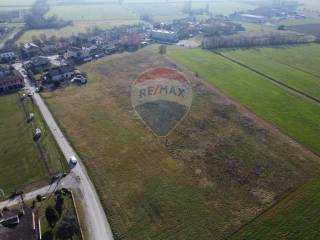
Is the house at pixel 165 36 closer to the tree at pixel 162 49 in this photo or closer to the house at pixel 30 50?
the tree at pixel 162 49

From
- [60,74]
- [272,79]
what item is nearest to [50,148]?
[60,74]

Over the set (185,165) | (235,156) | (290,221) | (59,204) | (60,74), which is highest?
(60,74)

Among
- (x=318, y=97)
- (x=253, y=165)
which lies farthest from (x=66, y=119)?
(x=318, y=97)

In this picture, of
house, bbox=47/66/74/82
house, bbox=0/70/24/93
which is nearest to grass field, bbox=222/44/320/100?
house, bbox=47/66/74/82

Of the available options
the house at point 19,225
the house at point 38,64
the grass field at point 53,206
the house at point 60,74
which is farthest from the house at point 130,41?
the house at point 19,225

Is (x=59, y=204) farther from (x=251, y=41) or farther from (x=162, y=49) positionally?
(x=251, y=41)

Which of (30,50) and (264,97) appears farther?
(30,50)
